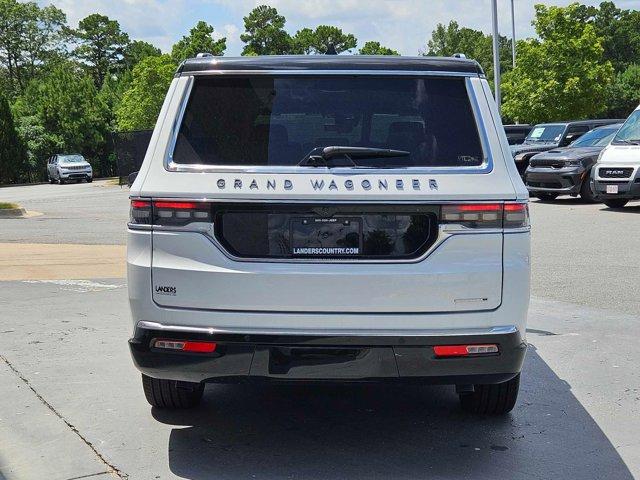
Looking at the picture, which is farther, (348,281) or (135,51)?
(135,51)

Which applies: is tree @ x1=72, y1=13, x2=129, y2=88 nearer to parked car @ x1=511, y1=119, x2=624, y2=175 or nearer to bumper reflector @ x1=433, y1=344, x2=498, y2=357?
parked car @ x1=511, y1=119, x2=624, y2=175

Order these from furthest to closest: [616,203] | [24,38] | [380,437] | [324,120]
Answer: [24,38]
[616,203]
[380,437]
[324,120]

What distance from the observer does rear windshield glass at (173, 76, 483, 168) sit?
4227mm

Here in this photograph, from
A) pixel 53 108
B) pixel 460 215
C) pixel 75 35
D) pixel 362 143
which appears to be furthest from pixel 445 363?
pixel 75 35

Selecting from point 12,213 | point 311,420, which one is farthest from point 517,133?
point 311,420

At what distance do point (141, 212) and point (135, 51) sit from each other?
97498mm

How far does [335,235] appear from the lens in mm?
4125

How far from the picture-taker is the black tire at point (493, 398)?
4.94 m

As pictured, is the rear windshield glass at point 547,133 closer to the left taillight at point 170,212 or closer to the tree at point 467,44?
the left taillight at point 170,212

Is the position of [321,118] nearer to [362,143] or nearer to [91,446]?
[362,143]

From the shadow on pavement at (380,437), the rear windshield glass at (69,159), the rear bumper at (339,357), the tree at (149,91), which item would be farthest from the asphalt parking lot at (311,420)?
the tree at (149,91)

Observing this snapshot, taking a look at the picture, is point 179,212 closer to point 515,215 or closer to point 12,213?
point 515,215

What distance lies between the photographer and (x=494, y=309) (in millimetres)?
4129

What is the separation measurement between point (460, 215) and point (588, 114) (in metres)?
45.3
